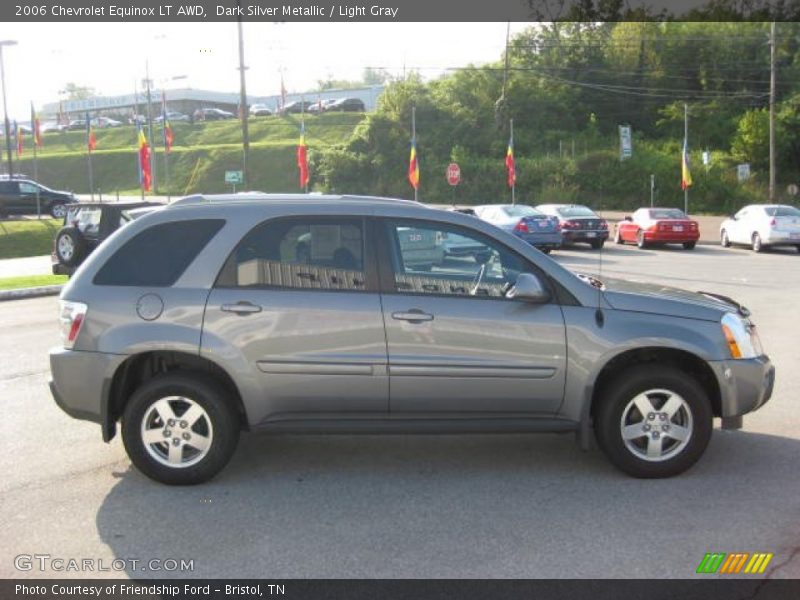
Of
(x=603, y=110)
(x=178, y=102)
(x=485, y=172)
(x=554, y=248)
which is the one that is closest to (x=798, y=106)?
(x=603, y=110)

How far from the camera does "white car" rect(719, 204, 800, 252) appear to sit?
25.8m

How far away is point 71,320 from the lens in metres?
5.45

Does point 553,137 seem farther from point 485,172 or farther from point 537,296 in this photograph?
point 537,296

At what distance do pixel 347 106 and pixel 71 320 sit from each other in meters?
81.2

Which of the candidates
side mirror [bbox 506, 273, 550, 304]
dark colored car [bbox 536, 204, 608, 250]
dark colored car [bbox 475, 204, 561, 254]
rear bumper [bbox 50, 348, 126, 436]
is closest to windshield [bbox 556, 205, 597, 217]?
dark colored car [bbox 536, 204, 608, 250]

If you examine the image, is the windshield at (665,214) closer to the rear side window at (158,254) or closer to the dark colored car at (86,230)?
the dark colored car at (86,230)

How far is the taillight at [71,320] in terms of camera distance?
541cm

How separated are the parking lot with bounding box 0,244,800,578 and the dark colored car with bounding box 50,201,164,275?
10.7 meters

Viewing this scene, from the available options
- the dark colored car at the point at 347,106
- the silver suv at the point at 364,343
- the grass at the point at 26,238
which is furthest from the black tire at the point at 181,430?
the dark colored car at the point at 347,106

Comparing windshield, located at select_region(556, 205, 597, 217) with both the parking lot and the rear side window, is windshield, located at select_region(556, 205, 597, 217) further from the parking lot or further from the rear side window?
the rear side window

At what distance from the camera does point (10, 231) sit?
33031 millimetres

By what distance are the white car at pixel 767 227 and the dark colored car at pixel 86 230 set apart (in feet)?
60.9

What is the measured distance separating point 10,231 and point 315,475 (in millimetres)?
31292

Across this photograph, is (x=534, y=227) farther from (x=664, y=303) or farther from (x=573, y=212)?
(x=664, y=303)
